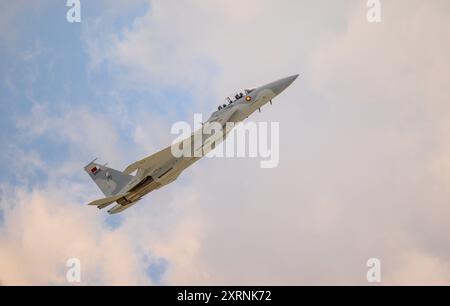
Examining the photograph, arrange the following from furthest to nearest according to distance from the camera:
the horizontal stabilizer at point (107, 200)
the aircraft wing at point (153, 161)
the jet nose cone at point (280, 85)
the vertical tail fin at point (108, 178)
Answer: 1. the vertical tail fin at point (108, 178)
2. the jet nose cone at point (280, 85)
3. the aircraft wing at point (153, 161)
4. the horizontal stabilizer at point (107, 200)

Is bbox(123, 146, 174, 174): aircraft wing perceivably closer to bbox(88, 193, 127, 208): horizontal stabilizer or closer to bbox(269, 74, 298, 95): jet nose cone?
bbox(88, 193, 127, 208): horizontal stabilizer

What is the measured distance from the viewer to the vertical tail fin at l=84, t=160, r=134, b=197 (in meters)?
72.1

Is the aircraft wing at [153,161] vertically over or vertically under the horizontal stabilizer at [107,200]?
over

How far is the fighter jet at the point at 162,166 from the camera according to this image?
67188 mm

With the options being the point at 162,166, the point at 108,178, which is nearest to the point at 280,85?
the point at 162,166

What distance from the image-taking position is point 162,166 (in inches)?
2670

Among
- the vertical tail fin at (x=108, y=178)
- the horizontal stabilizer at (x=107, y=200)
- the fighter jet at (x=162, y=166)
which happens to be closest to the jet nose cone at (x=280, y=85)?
the fighter jet at (x=162, y=166)

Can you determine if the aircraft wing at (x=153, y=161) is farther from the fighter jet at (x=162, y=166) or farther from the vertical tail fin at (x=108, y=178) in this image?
the vertical tail fin at (x=108, y=178)

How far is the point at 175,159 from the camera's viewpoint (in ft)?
223
